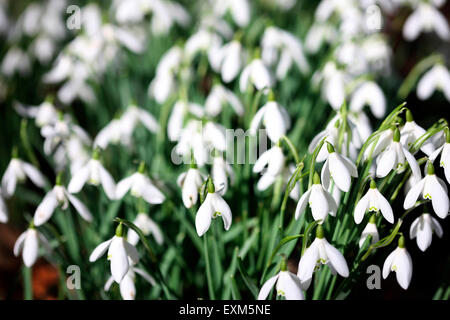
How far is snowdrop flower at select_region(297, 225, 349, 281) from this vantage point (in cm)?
100

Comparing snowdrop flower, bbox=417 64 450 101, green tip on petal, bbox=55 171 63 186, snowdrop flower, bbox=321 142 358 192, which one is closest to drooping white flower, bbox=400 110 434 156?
snowdrop flower, bbox=321 142 358 192

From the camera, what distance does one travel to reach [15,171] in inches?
54.6

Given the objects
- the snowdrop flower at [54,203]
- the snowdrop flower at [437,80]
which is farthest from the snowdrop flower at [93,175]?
the snowdrop flower at [437,80]

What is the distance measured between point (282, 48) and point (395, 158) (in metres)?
0.94

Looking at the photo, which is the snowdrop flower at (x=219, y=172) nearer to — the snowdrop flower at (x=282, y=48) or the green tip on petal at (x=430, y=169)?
the green tip on petal at (x=430, y=169)

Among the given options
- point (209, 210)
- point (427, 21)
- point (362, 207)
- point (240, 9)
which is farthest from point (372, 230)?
point (240, 9)

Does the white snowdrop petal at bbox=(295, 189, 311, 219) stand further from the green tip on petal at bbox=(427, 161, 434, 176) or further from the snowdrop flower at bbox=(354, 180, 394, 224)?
the green tip on petal at bbox=(427, 161, 434, 176)

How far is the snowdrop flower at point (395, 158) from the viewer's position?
3.39 ft

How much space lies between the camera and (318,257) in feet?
3.34

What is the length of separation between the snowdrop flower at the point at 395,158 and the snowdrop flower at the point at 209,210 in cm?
36
